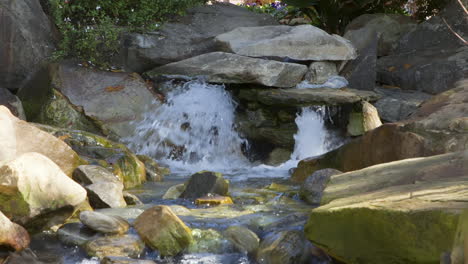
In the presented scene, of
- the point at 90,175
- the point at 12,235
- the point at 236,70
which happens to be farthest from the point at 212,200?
the point at 236,70

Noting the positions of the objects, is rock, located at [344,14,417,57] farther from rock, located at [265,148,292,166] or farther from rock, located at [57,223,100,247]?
rock, located at [57,223,100,247]

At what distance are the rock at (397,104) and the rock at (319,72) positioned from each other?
816mm

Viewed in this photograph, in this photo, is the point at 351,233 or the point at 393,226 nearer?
the point at 393,226

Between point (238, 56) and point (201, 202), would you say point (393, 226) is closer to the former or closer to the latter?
point (201, 202)

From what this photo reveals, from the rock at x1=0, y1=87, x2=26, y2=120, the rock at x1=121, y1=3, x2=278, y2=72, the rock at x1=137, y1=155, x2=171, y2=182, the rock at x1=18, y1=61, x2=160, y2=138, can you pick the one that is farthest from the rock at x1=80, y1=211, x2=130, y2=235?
the rock at x1=121, y1=3, x2=278, y2=72

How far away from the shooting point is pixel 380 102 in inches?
329

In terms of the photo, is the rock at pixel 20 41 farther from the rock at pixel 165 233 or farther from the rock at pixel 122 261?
the rock at pixel 122 261

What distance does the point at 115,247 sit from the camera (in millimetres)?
4031

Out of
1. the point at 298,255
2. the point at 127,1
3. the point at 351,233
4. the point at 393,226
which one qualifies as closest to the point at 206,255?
the point at 298,255

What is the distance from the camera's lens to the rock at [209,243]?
4195 millimetres

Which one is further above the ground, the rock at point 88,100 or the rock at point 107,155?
the rock at point 88,100

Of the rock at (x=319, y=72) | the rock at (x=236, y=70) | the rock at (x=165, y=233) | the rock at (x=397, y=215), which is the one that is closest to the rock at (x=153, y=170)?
the rock at (x=236, y=70)

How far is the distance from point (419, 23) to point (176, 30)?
163 inches

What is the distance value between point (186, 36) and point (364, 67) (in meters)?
2.81
